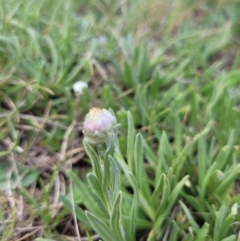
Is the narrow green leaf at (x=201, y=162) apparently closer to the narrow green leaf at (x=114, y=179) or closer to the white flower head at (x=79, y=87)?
the narrow green leaf at (x=114, y=179)

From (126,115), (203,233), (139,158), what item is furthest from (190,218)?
(126,115)

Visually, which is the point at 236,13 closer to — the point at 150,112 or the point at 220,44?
the point at 220,44

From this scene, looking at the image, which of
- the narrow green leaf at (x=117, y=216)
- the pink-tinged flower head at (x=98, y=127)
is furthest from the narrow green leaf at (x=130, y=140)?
the pink-tinged flower head at (x=98, y=127)

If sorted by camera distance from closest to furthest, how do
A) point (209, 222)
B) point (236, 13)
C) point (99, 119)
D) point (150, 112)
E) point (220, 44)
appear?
point (99, 119), point (209, 222), point (150, 112), point (220, 44), point (236, 13)

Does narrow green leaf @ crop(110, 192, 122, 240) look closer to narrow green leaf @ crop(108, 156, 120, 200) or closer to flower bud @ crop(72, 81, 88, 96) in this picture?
narrow green leaf @ crop(108, 156, 120, 200)

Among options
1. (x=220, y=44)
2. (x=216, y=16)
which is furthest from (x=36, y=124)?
(x=216, y=16)

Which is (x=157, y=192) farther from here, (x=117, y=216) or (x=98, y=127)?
(x=98, y=127)
